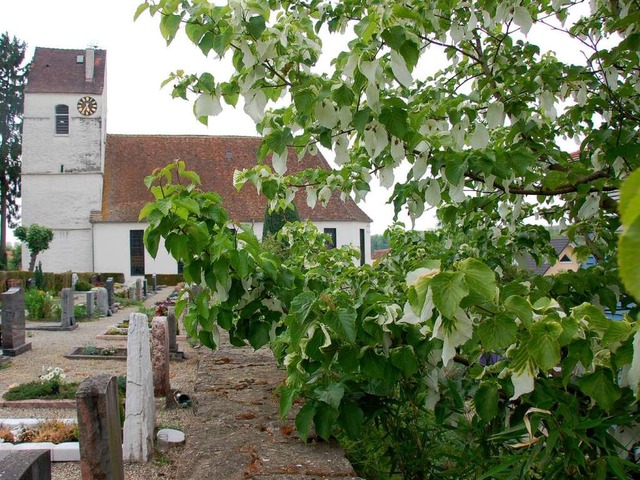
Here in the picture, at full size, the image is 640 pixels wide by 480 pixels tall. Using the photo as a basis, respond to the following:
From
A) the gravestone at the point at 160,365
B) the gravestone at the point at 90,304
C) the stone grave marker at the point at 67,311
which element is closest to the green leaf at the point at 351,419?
the gravestone at the point at 160,365

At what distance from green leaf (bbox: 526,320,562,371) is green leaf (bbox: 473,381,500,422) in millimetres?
413

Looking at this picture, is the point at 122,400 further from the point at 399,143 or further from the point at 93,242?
the point at 93,242

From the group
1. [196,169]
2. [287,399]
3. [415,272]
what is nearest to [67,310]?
→ [287,399]

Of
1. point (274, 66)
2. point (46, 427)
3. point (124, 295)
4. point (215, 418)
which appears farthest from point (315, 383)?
point (124, 295)

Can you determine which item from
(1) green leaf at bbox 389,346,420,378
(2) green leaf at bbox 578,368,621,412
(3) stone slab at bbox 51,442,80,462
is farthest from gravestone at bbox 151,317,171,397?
(2) green leaf at bbox 578,368,621,412

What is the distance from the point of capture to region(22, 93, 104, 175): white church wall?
110ft

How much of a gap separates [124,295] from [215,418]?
20381 millimetres

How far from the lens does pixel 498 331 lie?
1354mm

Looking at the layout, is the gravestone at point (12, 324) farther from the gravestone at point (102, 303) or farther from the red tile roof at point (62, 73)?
the red tile roof at point (62, 73)

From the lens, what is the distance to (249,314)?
7.15 ft

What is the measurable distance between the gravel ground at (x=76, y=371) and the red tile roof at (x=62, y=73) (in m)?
23.2

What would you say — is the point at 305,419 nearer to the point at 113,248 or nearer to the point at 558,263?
the point at 558,263

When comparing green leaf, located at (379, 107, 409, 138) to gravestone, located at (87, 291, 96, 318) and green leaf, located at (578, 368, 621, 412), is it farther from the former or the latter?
gravestone, located at (87, 291, 96, 318)

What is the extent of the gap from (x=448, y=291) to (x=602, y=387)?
2.14ft
